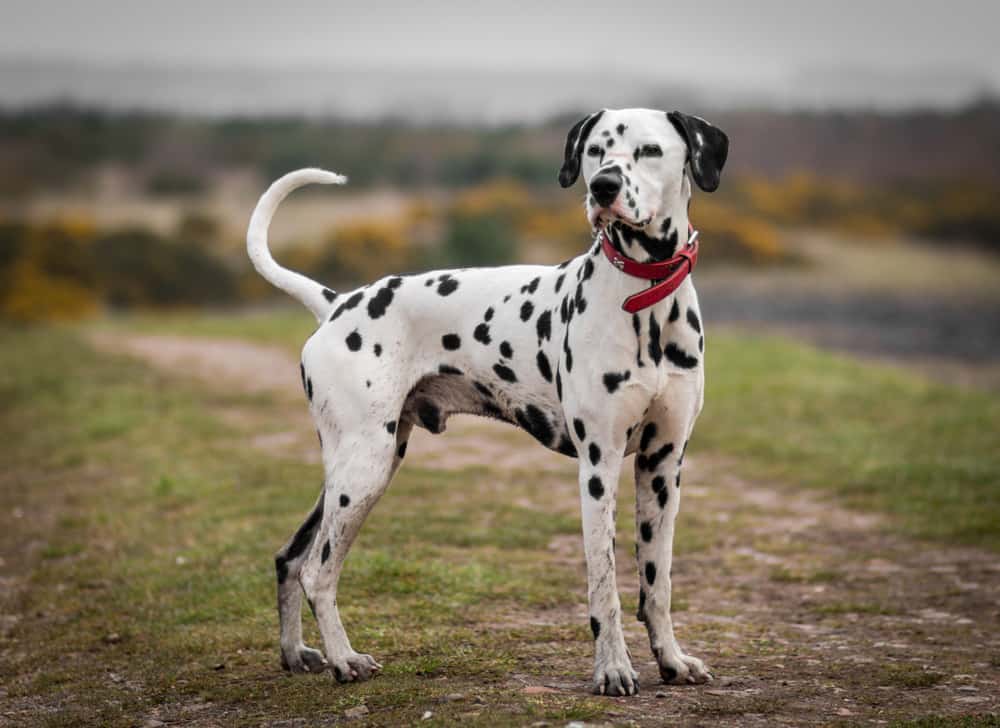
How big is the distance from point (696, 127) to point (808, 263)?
32.5 meters

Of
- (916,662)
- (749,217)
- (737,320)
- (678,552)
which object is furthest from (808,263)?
(916,662)

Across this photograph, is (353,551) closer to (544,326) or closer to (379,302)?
(379,302)

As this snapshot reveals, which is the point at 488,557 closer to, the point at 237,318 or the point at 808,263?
the point at 237,318

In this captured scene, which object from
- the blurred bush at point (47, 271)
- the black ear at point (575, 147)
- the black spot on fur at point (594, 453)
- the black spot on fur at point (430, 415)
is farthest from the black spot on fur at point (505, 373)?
the blurred bush at point (47, 271)

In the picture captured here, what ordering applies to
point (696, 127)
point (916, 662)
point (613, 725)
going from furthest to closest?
point (916, 662)
point (696, 127)
point (613, 725)

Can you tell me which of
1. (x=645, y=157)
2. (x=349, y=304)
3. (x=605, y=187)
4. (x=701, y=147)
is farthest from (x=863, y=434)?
(x=605, y=187)

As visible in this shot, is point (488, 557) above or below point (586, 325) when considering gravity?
below

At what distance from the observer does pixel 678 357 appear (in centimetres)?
531

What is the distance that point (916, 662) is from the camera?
6117 millimetres

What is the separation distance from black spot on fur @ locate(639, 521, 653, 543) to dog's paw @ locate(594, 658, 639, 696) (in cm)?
59

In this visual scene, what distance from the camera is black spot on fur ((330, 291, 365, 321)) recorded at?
611 cm

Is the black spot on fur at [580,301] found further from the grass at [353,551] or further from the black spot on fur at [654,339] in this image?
the grass at [353,551]

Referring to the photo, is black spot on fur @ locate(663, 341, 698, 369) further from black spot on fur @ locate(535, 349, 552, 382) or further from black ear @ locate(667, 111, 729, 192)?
black ear @ locate(667, 111, 729, 192)

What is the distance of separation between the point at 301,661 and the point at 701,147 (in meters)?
3.31
